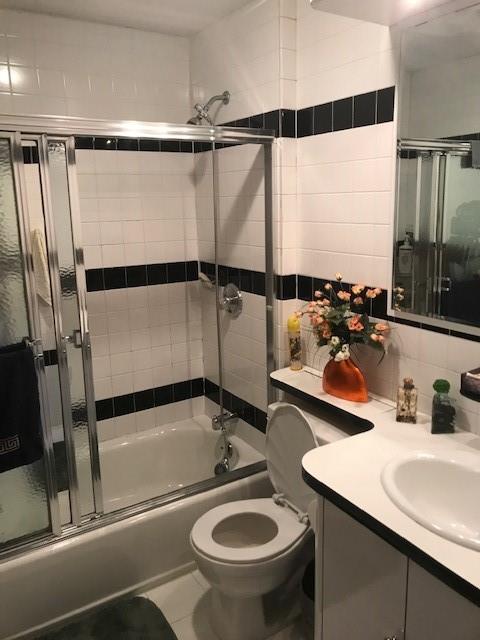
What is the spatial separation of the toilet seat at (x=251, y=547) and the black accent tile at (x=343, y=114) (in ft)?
4.98

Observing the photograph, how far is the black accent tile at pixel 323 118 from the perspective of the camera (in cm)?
207

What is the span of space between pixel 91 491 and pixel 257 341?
3.27ft

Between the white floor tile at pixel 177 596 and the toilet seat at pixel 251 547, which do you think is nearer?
the toilet seat at pixel 251 547

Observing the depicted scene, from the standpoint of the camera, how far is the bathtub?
194 centimetres

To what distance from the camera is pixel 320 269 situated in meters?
2.24

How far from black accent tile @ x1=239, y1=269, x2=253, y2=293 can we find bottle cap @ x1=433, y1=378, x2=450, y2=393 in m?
1.08

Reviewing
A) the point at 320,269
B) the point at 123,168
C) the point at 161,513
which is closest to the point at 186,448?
the point at 161,513

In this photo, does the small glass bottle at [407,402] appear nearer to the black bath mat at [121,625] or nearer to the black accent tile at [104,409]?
the black bath mat at [121,625]

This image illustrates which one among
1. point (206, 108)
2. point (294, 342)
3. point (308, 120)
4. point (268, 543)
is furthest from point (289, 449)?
point (206, 108)

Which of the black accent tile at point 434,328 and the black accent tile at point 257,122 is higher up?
the black accent tile at point 257,122

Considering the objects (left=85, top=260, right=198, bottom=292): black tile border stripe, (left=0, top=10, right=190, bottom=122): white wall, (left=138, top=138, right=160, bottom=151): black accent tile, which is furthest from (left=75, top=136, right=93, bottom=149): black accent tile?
(left=85, top=260, right=198, bottom=292): black tile border stripe

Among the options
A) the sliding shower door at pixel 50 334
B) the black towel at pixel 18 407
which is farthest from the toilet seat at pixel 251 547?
the black towel at pixel 18 407

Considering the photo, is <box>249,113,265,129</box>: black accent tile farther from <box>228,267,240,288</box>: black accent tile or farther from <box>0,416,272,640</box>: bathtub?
<box>0,416,272,640</box>: bathtub

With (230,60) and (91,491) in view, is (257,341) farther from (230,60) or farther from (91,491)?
(230,60)
